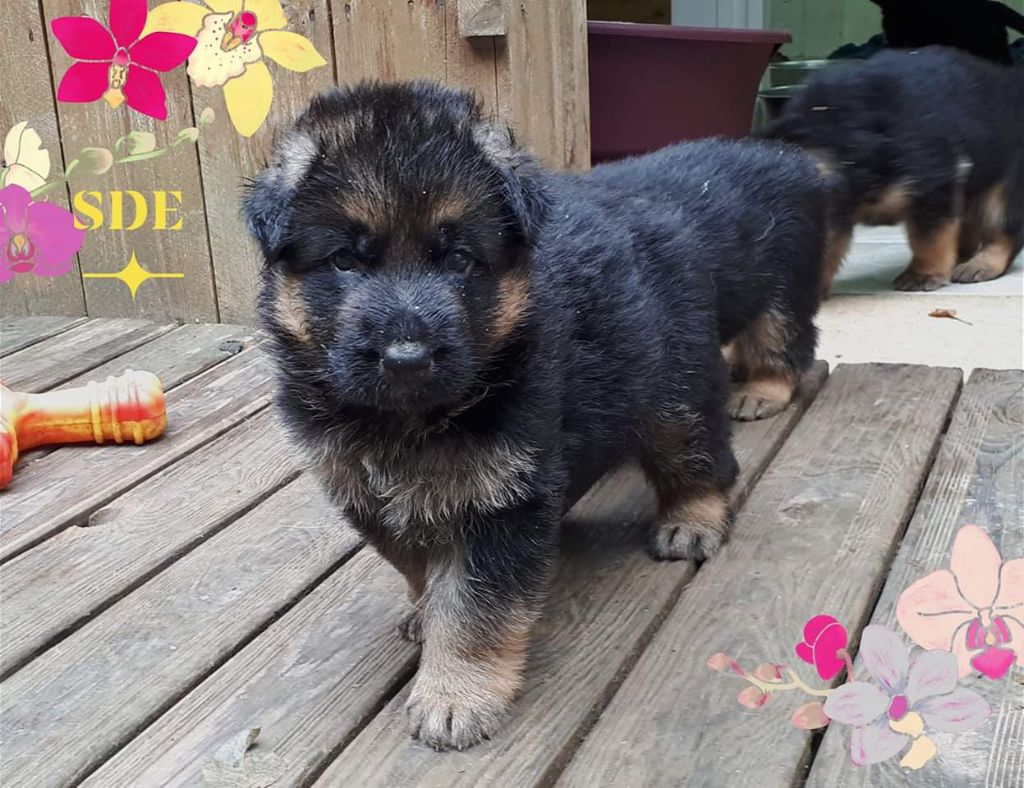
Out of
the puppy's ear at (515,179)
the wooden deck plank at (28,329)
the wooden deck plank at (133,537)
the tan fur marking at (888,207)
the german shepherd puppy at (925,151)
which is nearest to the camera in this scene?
the puppy's ear at (515,179)

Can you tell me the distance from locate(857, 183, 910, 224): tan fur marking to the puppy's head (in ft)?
11.3

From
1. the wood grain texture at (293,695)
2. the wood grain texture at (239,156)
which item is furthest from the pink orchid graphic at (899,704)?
the wood grain texture at (239,156)

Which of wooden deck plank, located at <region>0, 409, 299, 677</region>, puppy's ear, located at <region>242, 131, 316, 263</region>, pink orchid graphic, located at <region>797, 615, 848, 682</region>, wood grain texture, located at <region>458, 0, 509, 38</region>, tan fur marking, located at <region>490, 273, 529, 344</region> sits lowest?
wooden deck plank, located at <region>0, 409, 299, 677</region>

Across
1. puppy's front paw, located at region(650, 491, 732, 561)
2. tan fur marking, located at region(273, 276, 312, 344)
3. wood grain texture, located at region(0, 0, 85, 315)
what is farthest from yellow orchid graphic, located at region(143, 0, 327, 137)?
wood grain texture, located at region(0, 0, 85, 315)

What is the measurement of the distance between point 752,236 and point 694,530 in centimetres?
90

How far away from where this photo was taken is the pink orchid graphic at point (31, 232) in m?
2.55

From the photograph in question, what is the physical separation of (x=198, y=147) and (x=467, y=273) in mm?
2949

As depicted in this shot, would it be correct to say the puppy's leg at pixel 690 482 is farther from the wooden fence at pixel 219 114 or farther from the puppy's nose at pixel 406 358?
the wooden fence at pixel 219 114

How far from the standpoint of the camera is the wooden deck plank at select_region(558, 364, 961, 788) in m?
2.06

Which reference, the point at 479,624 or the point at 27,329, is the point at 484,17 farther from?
the point at 479,624

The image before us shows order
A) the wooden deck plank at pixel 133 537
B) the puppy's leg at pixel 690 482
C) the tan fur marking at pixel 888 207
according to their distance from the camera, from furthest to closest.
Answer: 1. the tan fur marking at pixel 888 207
2. the puppy's leg at pixel 690 482
3. the wooden deck plank at pixel 133 537

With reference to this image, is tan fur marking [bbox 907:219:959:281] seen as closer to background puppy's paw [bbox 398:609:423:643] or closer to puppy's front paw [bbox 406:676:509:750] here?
background puppy's paw [bbox 398:609:423:643]

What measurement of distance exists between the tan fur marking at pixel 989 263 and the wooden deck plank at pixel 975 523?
2.02 meters
